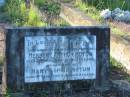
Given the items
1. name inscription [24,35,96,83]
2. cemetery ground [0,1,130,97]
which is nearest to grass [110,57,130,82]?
cemetery ground [0,1,130,97]

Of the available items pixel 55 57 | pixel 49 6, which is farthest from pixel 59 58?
pixel 49 6

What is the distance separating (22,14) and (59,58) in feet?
14.7

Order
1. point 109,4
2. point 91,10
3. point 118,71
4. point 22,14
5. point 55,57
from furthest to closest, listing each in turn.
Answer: point 109,4 → point 91,10 → point 22,14 → point 118,71 → point 55,57

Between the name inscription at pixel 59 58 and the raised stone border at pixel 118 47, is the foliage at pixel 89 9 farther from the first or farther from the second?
the name inscription at pixel 59 58

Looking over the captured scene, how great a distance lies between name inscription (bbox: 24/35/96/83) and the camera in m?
6.62

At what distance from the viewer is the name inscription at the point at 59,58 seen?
Answer: 261 inches

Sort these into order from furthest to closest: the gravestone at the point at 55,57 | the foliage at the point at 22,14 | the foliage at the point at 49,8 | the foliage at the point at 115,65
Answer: the foliage at the point at 49,8
the foliage at the point at 22,14
the foliage at the point at 115,65
the gravestone at the point at 55,57

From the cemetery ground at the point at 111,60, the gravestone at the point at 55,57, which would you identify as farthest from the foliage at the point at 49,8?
the gravestone at the point at 55,57

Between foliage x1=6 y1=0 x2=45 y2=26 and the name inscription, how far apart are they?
11.1ft

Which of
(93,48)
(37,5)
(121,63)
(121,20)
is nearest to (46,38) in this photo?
(93,48)

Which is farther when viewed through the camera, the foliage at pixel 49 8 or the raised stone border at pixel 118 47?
the foliage at pixel 49 8

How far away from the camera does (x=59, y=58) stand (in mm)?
6723

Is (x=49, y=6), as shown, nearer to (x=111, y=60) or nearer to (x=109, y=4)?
(x=109, y=4)

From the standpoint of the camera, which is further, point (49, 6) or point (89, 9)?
point (49, 6)
